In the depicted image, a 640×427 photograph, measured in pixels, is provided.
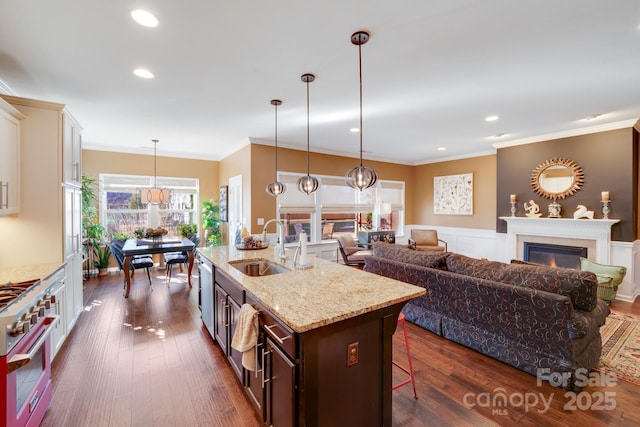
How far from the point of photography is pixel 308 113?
12.3 feet

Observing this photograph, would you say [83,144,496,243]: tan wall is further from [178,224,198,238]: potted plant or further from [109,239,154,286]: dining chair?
[109,239,154,286]: dining chair

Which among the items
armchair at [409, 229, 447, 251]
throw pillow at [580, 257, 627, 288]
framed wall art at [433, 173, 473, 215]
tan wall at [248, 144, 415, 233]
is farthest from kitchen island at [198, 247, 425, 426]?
framed wall art at [433, 173, 473, 215]

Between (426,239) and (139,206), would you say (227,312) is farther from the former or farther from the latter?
(426,239)

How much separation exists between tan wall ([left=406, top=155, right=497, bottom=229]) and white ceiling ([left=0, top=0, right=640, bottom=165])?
193 centimetres

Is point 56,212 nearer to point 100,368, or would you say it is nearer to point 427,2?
point 100,368

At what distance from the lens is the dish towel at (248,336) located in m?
1.72

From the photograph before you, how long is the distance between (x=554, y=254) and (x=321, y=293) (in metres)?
5.33

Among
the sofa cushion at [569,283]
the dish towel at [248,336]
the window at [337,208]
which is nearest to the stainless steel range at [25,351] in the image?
the dish towel at [248,336]

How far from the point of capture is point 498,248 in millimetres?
5891

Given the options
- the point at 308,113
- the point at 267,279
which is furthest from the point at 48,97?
the point at 267,279

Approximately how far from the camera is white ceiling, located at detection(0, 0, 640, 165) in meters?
1.86

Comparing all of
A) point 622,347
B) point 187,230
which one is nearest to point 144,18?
point 187,230

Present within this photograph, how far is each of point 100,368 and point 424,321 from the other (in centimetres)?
337

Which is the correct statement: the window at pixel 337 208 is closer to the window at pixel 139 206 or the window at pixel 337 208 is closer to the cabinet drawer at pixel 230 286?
the window at pixel 139 206
